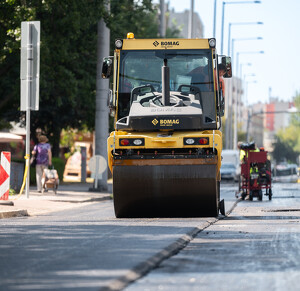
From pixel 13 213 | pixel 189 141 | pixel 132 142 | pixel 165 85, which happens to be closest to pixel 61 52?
pixel 13 213

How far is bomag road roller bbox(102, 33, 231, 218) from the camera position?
16.7 m

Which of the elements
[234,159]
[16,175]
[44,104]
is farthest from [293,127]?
[16,175]

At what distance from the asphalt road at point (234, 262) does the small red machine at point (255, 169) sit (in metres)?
12.5

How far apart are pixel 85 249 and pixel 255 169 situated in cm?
1745

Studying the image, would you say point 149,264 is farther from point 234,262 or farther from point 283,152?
point 283,152

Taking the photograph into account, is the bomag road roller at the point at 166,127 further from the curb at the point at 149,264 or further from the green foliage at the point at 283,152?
the green foliage at the point at 283,152

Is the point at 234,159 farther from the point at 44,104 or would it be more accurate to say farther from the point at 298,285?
the point at 298,285

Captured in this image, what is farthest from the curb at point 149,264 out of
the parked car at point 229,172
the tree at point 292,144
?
the tree at point 292,144

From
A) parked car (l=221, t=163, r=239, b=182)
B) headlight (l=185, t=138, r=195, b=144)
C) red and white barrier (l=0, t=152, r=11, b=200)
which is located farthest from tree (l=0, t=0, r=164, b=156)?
headlight (l=185, t=138, r=195, b=144)

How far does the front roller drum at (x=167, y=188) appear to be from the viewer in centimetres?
1669

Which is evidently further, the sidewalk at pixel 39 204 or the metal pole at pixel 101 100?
the metal pole at pixel 101 100

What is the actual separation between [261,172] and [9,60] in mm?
12628

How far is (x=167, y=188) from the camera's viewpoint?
16812 mm

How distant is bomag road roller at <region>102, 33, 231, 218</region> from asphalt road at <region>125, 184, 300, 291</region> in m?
1.66
